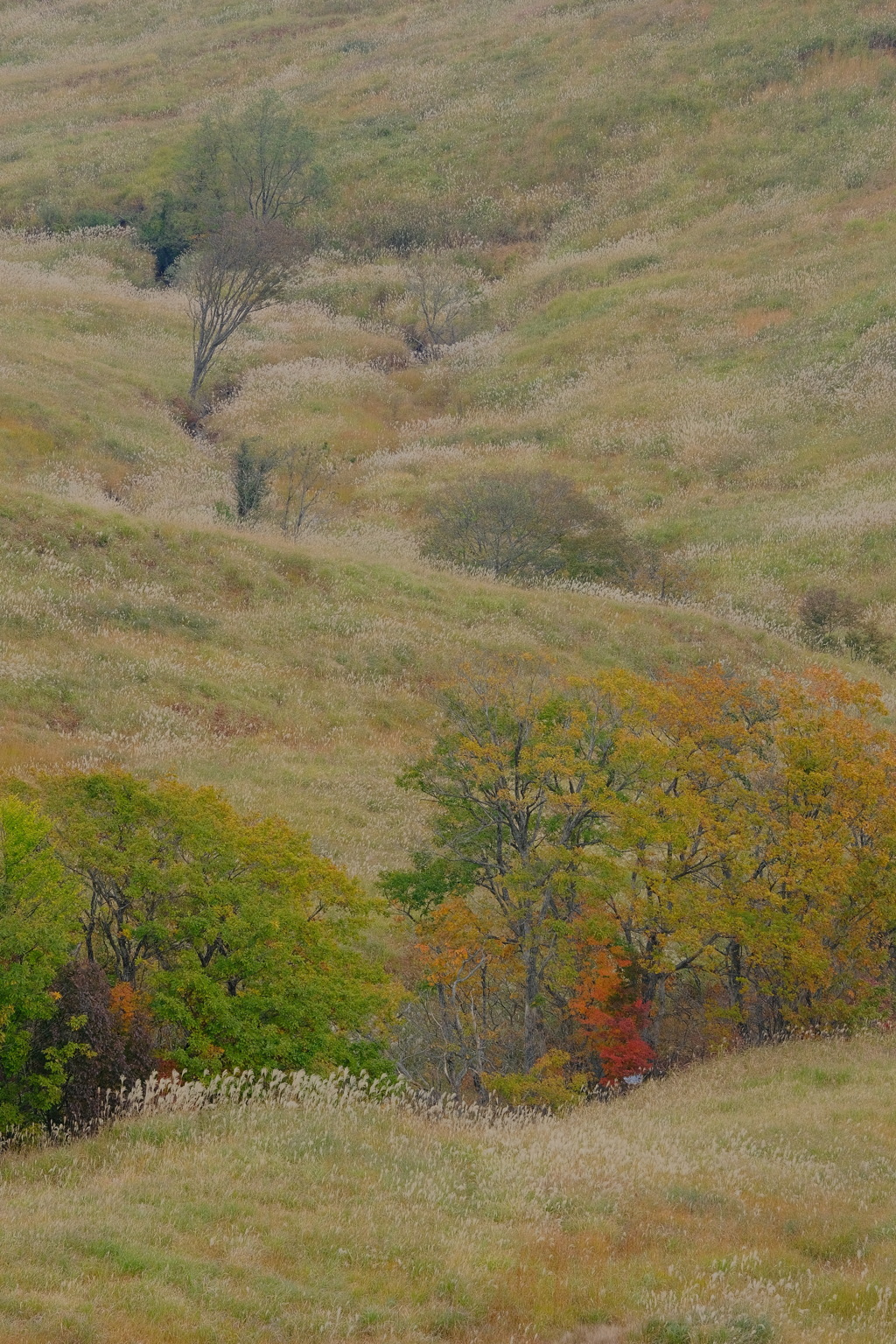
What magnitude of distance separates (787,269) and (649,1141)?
56.1 m

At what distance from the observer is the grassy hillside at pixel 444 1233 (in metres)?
8.95

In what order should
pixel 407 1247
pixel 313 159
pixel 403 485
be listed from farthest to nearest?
pixel 313 159
pixel 403 485
pixel 407 1247

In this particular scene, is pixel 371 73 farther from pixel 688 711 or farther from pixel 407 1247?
pixel 407 1247

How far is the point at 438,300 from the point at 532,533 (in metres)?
28.6

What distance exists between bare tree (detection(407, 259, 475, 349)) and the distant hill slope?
4.38ft

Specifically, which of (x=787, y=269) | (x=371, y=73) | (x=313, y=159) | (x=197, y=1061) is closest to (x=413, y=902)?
(x=197, y=1061)

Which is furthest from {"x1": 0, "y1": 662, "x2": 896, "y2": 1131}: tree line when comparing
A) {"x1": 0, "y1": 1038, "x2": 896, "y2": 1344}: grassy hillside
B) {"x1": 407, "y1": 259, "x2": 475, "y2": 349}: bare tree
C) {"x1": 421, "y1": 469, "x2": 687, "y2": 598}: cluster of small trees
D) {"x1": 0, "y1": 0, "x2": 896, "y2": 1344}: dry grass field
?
{"x1": 407, "y1": 259, "x2": 475, "y2": 349}: bare tree

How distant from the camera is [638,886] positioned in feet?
72.8

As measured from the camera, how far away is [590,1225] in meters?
11.4

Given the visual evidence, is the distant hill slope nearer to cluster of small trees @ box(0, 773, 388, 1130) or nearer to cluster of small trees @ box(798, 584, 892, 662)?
cluster of small trees @ box(798, 584, 892, 662)

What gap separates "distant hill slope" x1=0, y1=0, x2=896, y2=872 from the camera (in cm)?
2992

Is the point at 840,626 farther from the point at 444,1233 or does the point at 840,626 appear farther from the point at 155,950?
the point at 444,1233

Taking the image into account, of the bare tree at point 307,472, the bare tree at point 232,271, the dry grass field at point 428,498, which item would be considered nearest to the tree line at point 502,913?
the dry grass field at point 428,498

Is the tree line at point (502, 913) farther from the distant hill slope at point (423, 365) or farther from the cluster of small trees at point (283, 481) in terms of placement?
the cluster of small trees at point (283, 481)
